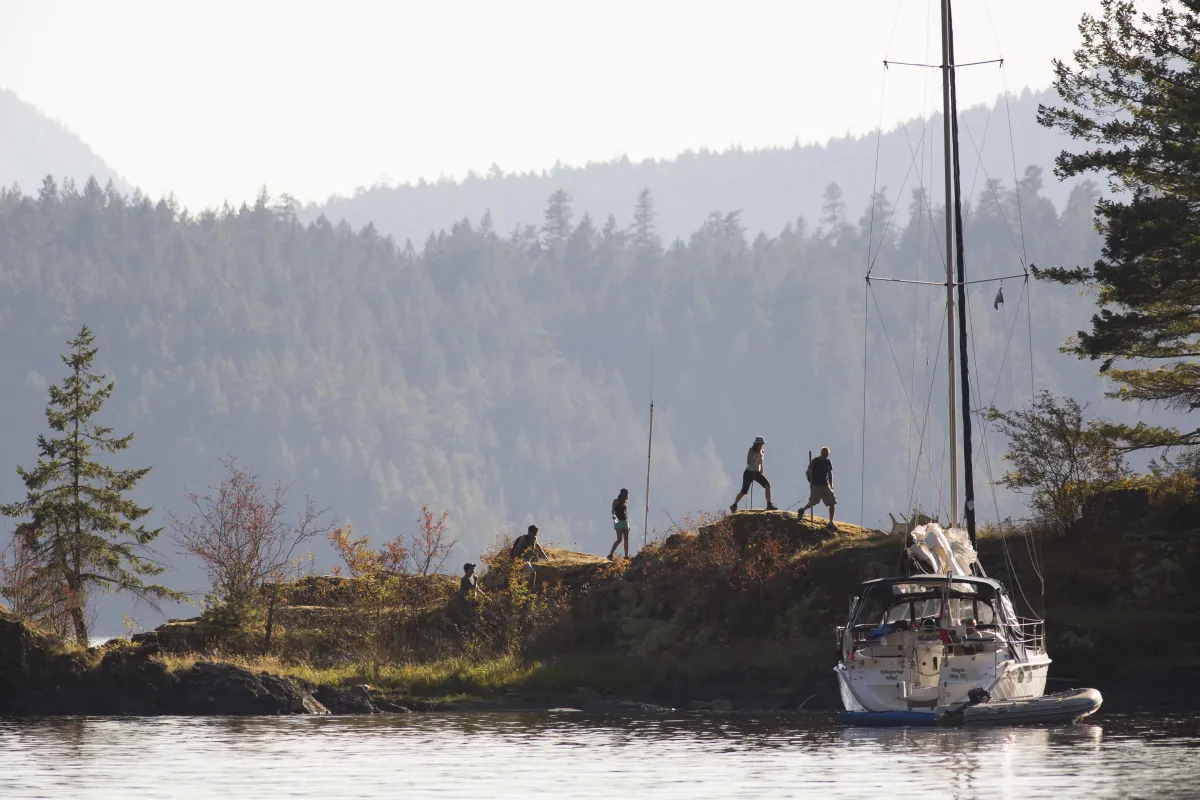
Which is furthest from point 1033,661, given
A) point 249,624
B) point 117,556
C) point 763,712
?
point 117,556

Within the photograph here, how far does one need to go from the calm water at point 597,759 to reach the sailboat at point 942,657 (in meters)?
0.58

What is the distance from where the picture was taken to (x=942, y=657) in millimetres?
37781

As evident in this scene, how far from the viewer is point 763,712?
44.4 m

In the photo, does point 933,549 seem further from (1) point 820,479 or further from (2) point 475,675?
(2) point 475,675

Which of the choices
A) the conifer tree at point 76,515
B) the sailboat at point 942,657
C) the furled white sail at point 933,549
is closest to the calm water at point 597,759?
the sailboat at point 942,657

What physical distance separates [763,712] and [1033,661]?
7.99 m

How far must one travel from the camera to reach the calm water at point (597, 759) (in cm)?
2816

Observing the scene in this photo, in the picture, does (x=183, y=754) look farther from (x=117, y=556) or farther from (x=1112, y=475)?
(x=1112, y=475)

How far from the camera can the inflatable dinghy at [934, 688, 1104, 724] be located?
37.0m

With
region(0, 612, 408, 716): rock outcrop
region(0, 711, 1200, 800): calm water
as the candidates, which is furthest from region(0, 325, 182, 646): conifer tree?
region(0, 711, 1200, 800): calm water

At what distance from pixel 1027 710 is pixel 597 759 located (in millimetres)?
9988

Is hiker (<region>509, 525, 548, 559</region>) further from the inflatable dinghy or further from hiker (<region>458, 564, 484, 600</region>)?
the inflatable dinghy

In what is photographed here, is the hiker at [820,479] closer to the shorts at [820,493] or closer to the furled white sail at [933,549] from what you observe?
the shorts at [820,493]

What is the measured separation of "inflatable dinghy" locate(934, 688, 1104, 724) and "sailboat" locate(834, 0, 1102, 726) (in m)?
0.02
